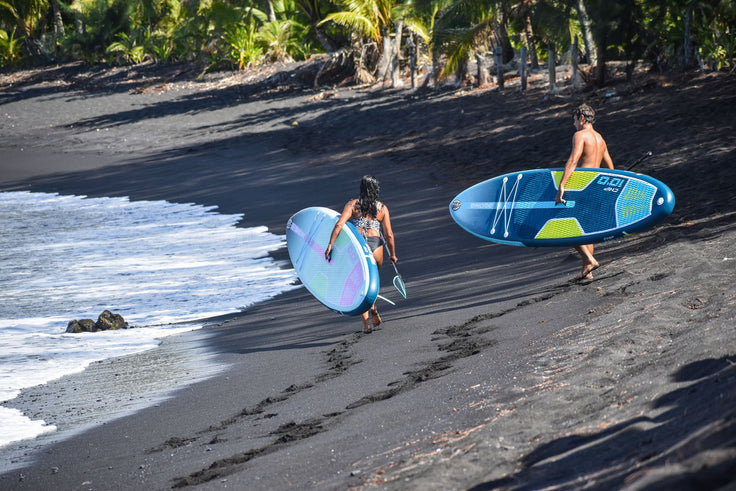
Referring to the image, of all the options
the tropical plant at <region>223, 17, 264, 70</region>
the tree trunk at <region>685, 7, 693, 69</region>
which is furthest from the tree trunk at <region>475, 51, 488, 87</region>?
the tropical plant at <region>223, 17, 264, 70</region>

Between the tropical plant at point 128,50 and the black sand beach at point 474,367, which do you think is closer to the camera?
the black sand beach at point 474,367

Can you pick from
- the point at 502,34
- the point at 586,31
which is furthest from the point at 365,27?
the point at 586,31

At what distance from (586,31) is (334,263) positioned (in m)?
11.1

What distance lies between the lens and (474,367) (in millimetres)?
4711

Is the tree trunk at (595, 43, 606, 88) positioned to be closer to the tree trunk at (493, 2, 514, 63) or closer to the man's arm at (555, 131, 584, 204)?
the tree trunk at (493, 2, 514, 63)

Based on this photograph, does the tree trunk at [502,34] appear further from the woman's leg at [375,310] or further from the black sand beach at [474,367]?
the woman's leg at [375,310]

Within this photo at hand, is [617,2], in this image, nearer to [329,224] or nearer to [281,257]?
[281,257]

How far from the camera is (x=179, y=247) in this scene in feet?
38.7

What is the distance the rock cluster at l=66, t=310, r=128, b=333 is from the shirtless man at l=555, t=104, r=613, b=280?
15.2 ft

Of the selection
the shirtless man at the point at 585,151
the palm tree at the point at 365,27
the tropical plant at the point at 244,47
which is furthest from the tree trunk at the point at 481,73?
the shirtless man at the point at 585,151

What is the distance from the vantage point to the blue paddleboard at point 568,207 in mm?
6590

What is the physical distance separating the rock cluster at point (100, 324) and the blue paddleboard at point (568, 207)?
149 inches

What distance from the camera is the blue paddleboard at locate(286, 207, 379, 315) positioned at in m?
6.46

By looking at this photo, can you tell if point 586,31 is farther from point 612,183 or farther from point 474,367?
point 474,367
